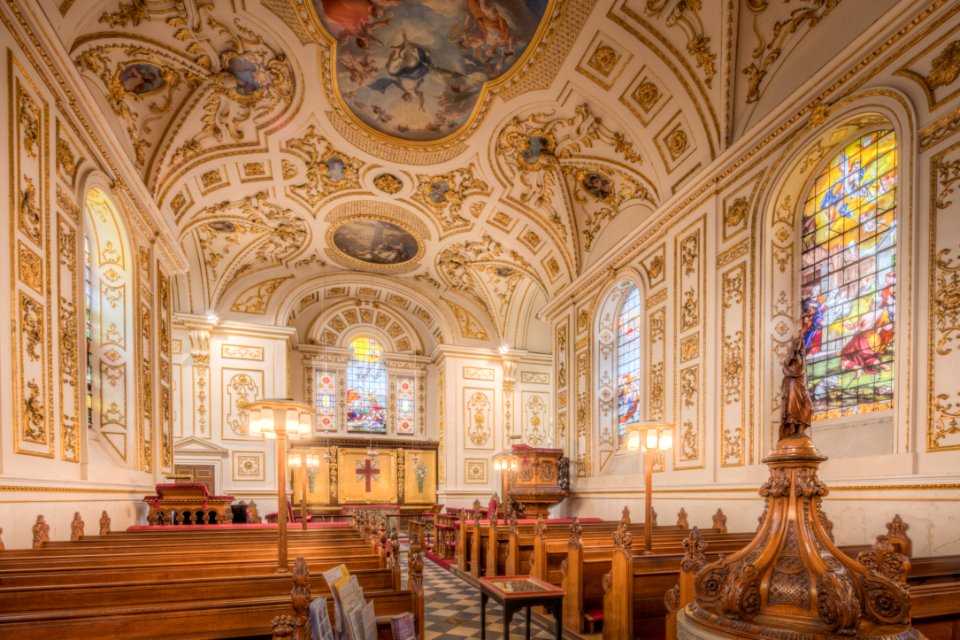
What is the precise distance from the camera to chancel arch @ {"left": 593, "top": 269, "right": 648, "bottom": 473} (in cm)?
1148

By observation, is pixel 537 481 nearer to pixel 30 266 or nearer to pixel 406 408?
pixel 406 408

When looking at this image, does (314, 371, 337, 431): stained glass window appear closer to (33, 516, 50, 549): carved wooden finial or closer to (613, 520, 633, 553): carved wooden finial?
(33, 516, 50, 549): carved wooden finial

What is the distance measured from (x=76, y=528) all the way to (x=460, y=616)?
177 inches

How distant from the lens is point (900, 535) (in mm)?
5191

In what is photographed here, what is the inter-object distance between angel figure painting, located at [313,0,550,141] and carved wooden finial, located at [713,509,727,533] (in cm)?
777

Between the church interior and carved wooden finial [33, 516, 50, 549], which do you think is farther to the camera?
carved wooden finial [33, 516, 50, 549]

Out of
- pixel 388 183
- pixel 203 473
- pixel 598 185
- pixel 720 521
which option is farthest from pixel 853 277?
pixel 203 473

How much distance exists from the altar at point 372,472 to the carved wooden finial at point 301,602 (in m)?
16.5

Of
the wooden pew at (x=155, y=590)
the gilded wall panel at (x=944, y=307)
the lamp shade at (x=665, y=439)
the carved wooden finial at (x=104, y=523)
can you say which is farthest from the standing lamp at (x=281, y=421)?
the gilded wall panel at (x=944, y=307)

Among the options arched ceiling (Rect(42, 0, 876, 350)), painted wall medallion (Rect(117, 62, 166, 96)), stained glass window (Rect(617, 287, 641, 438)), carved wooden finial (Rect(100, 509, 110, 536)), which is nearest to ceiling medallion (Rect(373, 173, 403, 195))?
arched ceiling (Rect(42, 0, 876, 350))

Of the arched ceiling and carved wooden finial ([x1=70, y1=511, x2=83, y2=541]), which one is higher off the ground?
the arched ceiling

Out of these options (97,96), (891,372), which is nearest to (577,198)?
(891,372)

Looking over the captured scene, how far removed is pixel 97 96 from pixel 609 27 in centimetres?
761

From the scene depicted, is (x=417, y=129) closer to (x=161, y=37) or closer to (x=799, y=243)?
(x=161, y=37)
